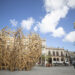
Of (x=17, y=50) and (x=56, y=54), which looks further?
(x=56, y=54)

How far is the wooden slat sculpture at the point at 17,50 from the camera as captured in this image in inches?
429

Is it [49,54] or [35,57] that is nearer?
[35,57]

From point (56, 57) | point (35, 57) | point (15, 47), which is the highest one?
point (15, 47)

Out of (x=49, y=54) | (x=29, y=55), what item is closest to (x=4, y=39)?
(x=29, y=55)

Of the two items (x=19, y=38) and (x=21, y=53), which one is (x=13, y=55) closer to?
(x=21, y=53)

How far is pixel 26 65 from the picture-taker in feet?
37.7

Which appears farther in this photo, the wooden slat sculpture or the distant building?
the distant building

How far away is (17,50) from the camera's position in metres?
10.9

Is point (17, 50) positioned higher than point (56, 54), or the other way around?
point (17, 50)

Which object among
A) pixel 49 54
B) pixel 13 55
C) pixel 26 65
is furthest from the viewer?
pixel 49 54

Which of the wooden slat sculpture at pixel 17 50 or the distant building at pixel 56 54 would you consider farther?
the distant building at pixel 56 54

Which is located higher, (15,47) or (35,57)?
(15,47)

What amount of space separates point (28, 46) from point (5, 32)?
360 cm

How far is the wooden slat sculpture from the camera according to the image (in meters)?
10.9
